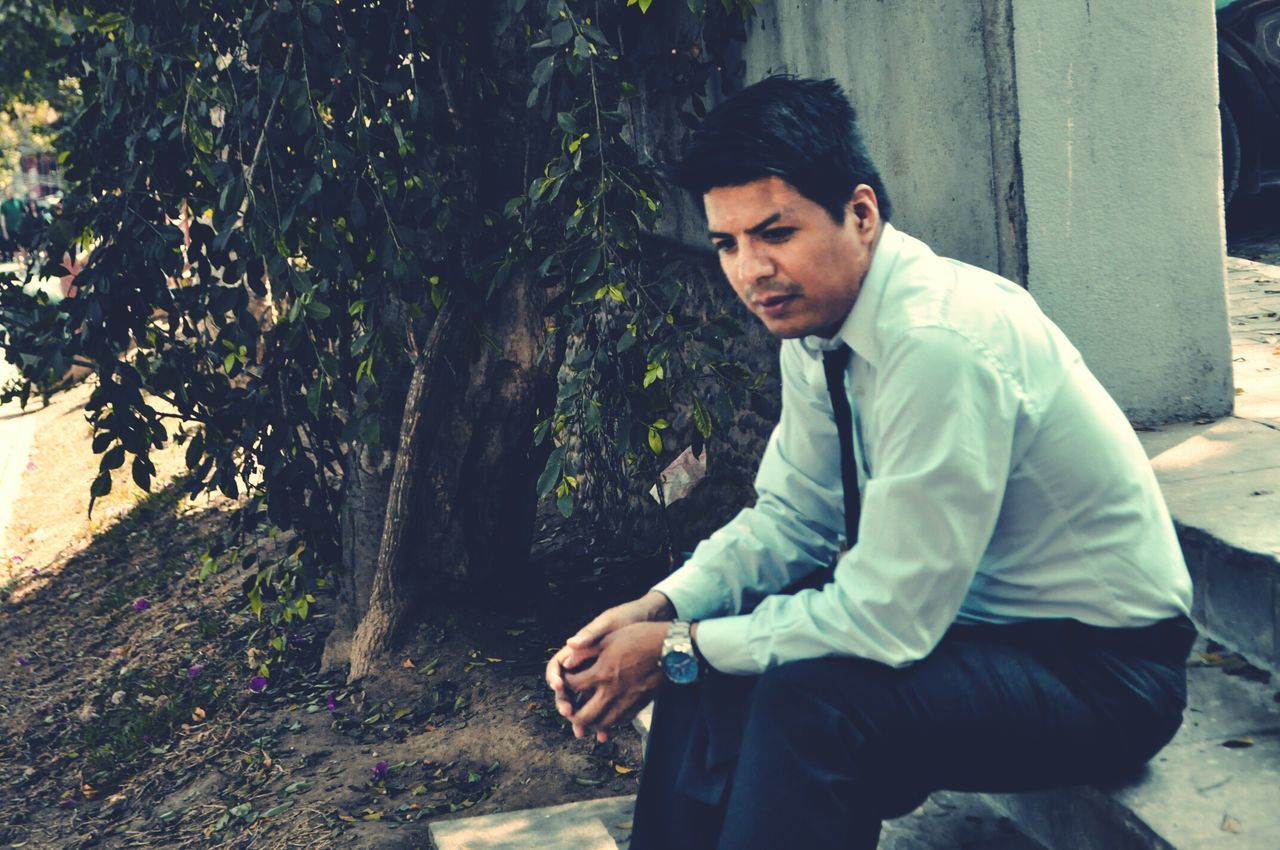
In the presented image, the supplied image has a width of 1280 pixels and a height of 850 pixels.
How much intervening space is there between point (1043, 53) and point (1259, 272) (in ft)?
10.9

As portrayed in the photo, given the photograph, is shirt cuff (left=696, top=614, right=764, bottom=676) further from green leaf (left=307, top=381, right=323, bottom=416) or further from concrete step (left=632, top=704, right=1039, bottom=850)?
green leaf (left=307, top=381, right=323, bottom=416)

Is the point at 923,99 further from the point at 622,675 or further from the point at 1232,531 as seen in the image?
the point at 622,675

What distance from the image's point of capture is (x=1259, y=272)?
591 centimetres

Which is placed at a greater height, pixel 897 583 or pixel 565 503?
pixel 897 583

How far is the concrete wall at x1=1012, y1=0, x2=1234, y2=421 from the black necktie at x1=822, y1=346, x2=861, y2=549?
115cm

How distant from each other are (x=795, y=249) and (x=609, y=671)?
31.6 inches

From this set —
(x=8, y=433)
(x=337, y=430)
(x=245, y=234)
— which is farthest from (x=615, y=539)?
(x=8, y=433)

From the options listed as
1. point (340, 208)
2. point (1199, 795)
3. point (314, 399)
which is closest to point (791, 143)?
point (1199, 795)

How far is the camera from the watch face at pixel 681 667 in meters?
2.25

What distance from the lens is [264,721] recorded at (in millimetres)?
4688

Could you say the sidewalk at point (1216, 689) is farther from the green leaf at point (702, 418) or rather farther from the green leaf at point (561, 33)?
the green leaf at point (561, 33)

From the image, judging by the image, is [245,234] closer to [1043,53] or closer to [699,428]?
[699,428]

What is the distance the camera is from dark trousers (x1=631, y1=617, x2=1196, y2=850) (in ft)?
6.29

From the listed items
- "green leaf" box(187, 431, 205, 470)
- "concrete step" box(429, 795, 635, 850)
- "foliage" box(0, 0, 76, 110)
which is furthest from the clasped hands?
"foliage" box(0, 0, 76, 110)
